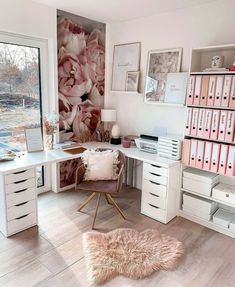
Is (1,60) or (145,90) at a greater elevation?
(1,60)

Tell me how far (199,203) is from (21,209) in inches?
73.7

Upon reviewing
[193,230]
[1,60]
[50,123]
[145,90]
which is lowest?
[193,230]

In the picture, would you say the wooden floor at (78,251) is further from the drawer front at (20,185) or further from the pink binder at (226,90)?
the pink binder at (226,90)

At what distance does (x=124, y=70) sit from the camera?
3477mm

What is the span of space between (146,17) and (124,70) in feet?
2.36

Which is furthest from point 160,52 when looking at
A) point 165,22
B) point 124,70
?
point 124,70

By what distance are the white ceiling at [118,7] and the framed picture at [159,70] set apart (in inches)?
18.2

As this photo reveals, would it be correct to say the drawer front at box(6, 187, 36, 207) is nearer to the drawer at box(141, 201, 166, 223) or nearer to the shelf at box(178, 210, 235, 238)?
the drawer at box(141, 201, 166, 223)

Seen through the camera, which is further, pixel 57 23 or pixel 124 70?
pixel 124 70

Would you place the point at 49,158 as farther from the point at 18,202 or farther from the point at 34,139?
the point at 18,202

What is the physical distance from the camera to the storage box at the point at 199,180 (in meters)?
2.60

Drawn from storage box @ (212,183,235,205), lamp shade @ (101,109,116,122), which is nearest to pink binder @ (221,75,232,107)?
storage box @ (212,183,235,205)

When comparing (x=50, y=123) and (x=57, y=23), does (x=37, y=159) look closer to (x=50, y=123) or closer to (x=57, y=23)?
(x=50, y=123)

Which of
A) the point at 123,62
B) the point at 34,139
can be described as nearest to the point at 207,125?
the point at 123,62
